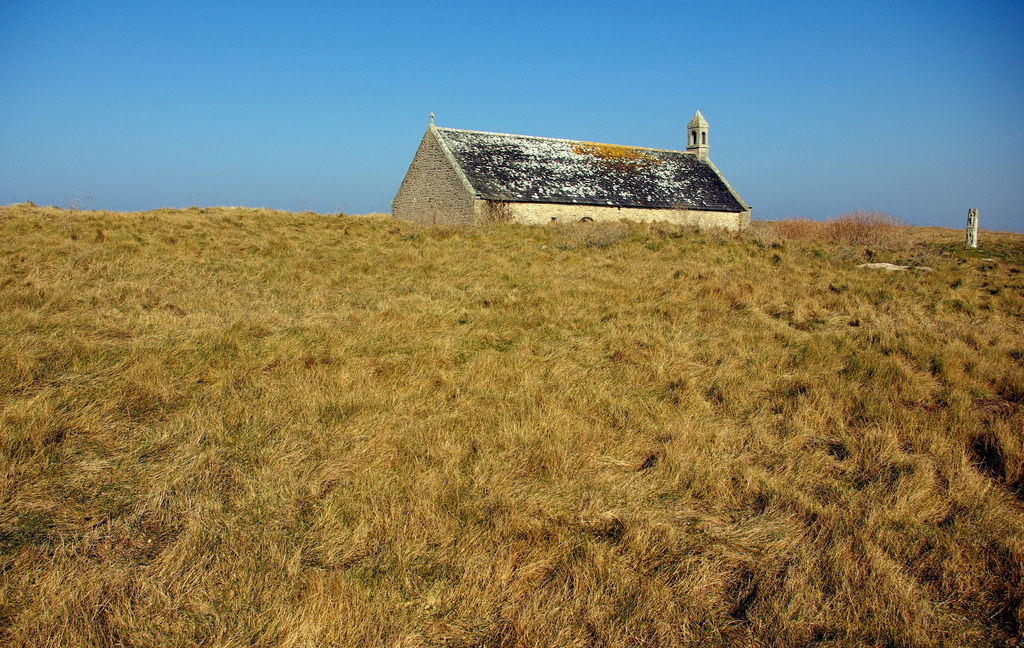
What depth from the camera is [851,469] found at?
14.2ft

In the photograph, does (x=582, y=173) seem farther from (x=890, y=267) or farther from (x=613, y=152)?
(x=890, y=267)

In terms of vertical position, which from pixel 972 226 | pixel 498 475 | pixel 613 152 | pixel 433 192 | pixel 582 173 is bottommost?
pixel 498 475

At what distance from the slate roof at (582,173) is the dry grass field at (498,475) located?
58.6 ft

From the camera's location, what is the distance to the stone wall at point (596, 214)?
24.6 meters

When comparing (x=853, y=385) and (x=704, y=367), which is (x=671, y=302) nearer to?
(x=704, y=367)

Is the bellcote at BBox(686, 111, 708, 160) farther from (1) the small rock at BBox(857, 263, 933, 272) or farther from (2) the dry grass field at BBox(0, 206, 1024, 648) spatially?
(2) the dry grass field at BBox(0, 206, 1024, 648)

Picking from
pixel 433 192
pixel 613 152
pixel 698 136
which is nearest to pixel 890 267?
pixel 433 192

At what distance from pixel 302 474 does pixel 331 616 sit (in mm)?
1461

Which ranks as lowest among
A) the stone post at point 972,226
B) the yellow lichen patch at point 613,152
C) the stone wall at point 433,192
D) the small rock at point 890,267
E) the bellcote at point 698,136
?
the small rock at point 890,267

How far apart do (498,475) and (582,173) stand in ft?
86.7

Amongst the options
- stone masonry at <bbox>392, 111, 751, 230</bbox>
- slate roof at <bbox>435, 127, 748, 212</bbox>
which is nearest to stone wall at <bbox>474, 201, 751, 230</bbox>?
stone masonry at <bbox>392, 111, 751, 230</bbox>

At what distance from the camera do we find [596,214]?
27000 millimetres

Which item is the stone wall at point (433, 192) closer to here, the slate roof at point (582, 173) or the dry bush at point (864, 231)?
the slate roof at point (582, 173)

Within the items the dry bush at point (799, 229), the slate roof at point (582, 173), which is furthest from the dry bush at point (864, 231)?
the slate roof at point (582, 173)
